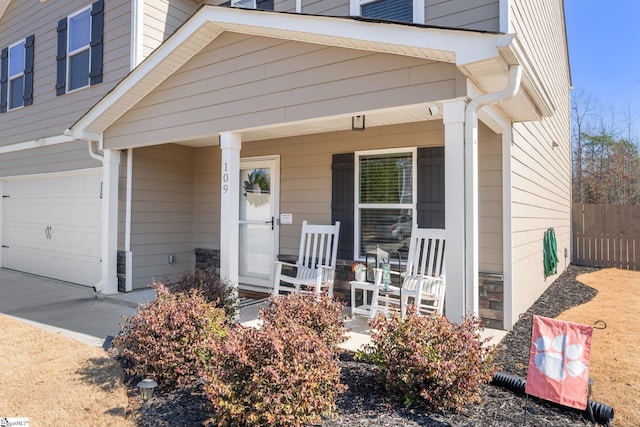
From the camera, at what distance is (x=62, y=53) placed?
7324 mm

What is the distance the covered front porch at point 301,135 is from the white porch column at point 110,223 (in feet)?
0.06

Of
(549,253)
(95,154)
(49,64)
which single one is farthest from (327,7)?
(49,64)

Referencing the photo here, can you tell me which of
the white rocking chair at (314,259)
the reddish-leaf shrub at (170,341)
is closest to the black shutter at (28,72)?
the white rocking chair at (314,259)

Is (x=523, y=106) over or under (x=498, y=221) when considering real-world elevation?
over

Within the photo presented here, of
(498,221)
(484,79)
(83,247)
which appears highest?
(484,79)

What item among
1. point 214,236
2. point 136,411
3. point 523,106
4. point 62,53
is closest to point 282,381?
point 136,411

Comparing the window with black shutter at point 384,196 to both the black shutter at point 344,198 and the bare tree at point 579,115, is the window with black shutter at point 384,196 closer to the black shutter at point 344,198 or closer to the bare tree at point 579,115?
the black shutter at point 344,198

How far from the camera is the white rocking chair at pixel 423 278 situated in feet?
13.7

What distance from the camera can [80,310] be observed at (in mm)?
5230

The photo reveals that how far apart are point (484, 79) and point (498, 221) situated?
161 centimetres

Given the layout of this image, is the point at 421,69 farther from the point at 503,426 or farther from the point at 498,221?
the point at 503,426

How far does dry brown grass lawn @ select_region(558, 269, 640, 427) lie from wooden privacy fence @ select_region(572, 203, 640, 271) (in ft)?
7.71

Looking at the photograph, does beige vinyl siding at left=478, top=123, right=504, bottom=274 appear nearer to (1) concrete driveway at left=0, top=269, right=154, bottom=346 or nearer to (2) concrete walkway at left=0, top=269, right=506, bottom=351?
(2) concrete walkway at left=0, top=269, right=506, bottom=351

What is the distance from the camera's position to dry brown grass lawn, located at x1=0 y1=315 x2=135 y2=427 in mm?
2549
